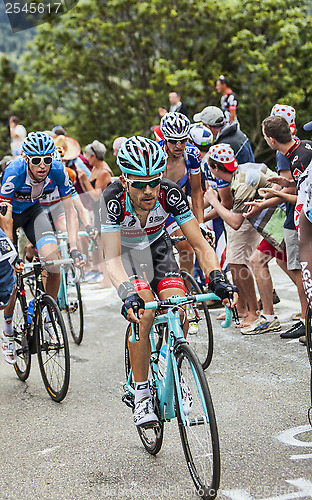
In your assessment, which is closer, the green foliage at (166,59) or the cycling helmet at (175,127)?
the cycling helmet at (175,127)

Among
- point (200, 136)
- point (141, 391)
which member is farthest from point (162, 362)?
point (200, 136)

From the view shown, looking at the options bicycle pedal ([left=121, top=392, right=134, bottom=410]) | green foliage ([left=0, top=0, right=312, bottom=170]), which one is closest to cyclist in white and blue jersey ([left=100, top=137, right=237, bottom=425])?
bicycle pedal ([left=121, top=392, right=134, bottom=410])

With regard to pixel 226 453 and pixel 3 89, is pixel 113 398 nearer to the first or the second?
pixel 226 453

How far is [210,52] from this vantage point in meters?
23.0

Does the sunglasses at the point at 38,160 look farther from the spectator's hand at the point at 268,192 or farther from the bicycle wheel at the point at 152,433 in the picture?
the bicycle wheel at the point at 152,433

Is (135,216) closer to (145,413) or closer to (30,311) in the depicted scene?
(145,413)

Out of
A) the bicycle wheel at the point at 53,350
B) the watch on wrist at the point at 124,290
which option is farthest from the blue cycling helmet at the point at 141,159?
the bicycle wheel at the point at 53,350

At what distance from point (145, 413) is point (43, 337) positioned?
1838 millimetres

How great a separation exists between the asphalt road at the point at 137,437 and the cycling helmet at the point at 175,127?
226cm

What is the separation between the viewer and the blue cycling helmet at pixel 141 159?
383 cm

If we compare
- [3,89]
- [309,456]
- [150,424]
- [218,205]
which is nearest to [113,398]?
[150,424]

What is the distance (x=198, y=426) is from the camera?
3.36m

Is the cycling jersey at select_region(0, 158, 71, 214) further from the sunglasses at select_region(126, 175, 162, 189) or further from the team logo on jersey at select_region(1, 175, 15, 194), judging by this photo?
the sunglasses at select_region(126, 175, 162, 189)

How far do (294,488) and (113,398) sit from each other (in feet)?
7.01
